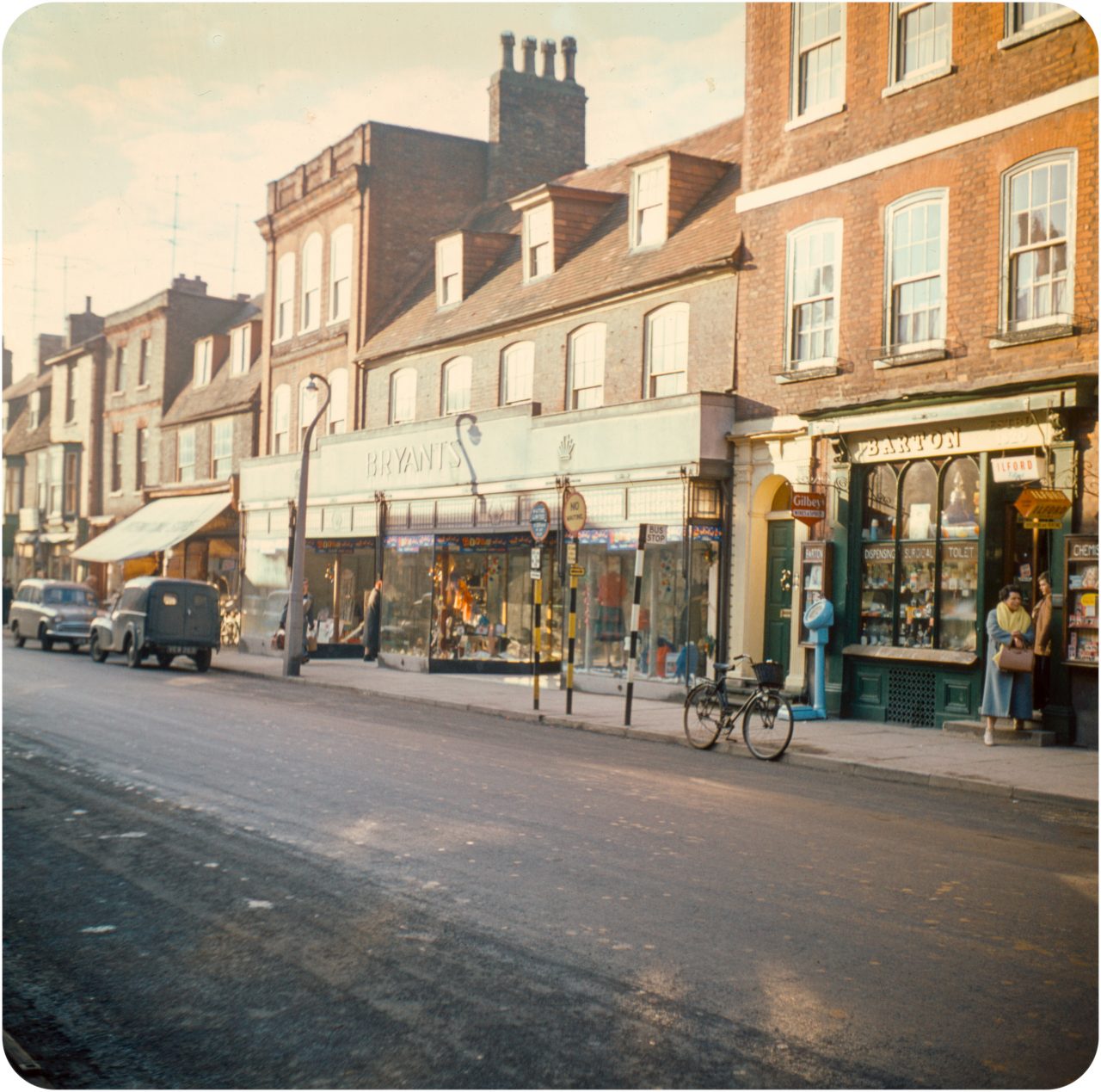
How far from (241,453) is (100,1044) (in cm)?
3434

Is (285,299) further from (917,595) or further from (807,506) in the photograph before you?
(917,595)

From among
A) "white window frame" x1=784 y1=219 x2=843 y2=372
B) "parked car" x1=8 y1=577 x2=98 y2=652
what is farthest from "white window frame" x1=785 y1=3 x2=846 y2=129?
"parked car" x1=8 y1=577 x2=98 y2=652

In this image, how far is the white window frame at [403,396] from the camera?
29.1 meters

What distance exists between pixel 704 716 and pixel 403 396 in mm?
17087

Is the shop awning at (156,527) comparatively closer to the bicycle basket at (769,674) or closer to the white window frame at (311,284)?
the white window frame at (311,284)

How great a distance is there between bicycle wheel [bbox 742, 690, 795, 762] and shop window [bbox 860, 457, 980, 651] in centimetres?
390

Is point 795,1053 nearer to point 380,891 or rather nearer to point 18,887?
point 380,891

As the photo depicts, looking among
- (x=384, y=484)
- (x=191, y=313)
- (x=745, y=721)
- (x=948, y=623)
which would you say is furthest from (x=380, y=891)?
(x=191, y=313)

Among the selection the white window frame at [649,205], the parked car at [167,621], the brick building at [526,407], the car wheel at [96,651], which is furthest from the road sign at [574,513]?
the car wheel at [96,651]

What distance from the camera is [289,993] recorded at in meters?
4.99

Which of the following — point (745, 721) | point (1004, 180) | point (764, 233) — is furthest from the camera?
point (764, 233)

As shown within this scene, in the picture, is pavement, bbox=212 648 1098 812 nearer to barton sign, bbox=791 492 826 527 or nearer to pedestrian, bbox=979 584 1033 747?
pedestrian, bbox=979 584 1033 747

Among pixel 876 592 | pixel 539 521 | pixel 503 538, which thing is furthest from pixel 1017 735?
pixel 503 538

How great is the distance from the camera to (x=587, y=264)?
2459 centimetres
